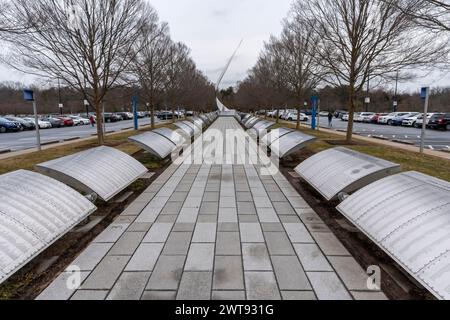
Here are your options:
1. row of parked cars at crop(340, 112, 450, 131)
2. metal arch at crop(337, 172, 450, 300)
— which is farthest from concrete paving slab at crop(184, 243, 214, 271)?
row of parked cars at crop(340, 112, 450, 131)

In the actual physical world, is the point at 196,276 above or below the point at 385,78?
below

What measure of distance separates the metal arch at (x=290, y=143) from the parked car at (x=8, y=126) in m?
26.6

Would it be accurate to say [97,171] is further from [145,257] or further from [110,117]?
[110,117]

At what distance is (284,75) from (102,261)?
2072 cm

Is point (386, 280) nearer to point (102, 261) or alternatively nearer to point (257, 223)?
point (257, 223)

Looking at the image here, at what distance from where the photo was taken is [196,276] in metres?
3.15

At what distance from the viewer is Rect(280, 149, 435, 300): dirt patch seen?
2873mm

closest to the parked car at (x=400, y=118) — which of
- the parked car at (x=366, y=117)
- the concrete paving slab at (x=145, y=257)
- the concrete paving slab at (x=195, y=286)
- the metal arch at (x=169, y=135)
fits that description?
the parked car at (x=366, y=117)

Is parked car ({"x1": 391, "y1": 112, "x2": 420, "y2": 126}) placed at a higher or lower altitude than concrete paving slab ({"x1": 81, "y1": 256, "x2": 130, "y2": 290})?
higher

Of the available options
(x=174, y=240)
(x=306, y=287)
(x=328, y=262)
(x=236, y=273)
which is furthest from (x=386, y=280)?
(x=174, y=240)

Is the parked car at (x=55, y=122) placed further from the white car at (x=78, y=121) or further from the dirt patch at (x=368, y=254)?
the dirt patch at (x=368, y=254)

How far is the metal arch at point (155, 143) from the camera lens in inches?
361

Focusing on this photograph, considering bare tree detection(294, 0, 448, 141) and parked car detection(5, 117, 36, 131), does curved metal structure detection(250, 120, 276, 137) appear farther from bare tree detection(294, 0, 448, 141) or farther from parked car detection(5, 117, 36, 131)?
parked car detection(5, 117, 36, 131)

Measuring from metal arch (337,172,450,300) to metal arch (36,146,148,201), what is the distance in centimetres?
443
